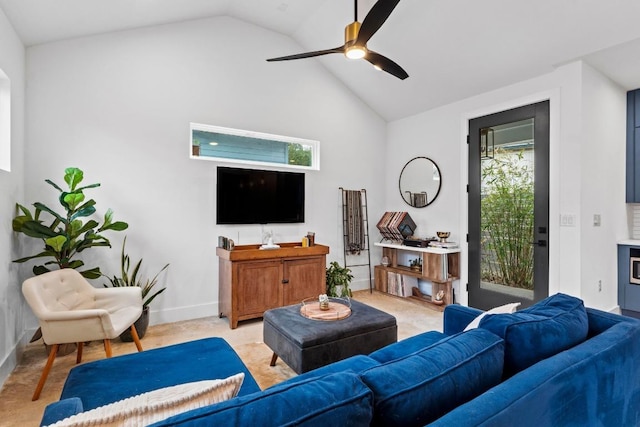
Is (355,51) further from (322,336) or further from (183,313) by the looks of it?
(183,313)

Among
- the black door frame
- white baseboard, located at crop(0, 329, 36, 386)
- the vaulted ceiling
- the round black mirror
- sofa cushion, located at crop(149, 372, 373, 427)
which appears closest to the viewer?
sofa cushion, located at crop(149, 372, 373, 427)

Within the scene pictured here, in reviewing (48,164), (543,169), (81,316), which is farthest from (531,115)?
(48,164)

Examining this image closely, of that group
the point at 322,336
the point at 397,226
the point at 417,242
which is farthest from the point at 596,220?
the point at 322,336

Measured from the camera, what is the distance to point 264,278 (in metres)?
3.70

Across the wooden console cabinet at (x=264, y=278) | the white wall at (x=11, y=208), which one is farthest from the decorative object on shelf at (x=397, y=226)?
the white wall at (x=11, y=208)

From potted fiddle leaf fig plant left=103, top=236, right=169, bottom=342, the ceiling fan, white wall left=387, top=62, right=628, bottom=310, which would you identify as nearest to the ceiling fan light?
the ceiling fan

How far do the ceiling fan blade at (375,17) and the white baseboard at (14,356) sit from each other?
3605 millimetres

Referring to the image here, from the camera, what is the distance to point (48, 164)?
3176mm

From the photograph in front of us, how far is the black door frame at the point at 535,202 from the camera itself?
11.4ft

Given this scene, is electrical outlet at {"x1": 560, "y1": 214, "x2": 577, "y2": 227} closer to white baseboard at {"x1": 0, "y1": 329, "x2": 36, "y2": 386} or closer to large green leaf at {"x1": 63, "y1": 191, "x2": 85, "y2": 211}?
large green leaf at {"x1": 63, "y1": 191, "x2": 85, "y2": 211}

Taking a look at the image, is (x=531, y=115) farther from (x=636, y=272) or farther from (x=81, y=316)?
(x=81, y=316)

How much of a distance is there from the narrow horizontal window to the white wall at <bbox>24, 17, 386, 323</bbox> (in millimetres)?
98

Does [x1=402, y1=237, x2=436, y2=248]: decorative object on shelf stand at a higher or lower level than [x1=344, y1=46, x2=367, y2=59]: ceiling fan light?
lower

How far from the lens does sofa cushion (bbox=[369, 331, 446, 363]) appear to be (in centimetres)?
186
